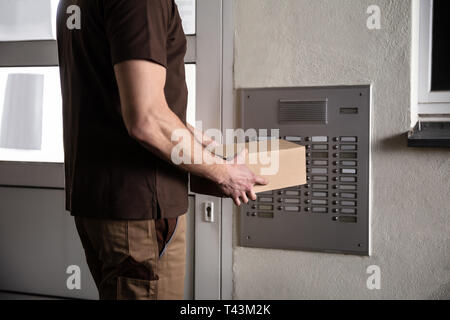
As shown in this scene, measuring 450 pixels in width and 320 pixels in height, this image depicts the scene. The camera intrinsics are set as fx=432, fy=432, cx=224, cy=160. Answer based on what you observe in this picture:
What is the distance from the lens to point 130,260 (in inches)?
42.4

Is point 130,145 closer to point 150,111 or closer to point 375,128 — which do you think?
point 150,111

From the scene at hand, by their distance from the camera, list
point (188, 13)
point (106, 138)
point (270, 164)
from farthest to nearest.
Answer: point (188, 13)
point (270, 164)
point (106, 138)

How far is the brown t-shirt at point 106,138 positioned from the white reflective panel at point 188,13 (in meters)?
0.63

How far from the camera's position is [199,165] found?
1099 millimetres

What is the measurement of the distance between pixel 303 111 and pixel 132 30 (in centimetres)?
84

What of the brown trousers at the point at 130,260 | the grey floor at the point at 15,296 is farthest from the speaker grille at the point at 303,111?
the grey floor at the point at 15,296

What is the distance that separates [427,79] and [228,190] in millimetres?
1010

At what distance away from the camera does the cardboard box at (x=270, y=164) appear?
1.18 meters

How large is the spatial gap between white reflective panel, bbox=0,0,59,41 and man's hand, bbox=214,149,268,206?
1213 millimetres

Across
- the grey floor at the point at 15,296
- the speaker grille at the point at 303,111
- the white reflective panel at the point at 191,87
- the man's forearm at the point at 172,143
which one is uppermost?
the white reflective panel at the point at 191,87

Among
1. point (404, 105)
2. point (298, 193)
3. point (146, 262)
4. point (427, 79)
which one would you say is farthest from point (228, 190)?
point (427, 79)

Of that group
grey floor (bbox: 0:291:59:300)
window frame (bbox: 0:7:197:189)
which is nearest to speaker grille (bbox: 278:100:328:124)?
window frame (bbox: 0:7:197:189)

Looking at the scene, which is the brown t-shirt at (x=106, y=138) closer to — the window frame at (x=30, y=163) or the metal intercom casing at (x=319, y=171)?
the metal intercom casing at (x=319, y=171)

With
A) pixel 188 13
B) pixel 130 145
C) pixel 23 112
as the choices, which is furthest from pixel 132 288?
pixel 23 112
